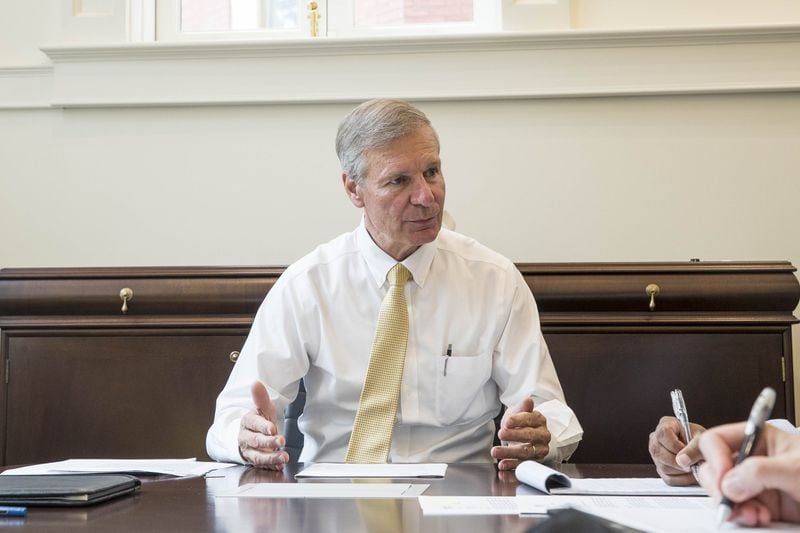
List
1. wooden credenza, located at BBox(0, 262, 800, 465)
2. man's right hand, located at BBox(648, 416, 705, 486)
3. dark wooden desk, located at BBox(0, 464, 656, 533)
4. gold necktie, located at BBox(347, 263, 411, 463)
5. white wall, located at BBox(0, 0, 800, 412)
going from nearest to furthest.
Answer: dark wooden desk, located at BBox(0, 464, 656, 533) → man's right hand, located at BBox(648, 416, 705, 486) → gold necktie, located at BBox(347, 263, 411, 463) → wooden credenza, located at BBox(0, 262, 800, 465) → white wall, located at BBox(0, 0, 800, 412)

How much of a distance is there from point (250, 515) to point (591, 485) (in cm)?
52

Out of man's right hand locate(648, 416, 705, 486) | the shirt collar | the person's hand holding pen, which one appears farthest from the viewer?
the shirt collar

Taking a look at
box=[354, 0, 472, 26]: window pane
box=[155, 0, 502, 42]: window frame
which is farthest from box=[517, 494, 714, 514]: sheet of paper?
box=[354, 0, 472, 26]: window pane

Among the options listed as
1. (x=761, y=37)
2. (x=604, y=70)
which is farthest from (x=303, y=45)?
(x=761, y=37)

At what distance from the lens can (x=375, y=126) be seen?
227 centimetres

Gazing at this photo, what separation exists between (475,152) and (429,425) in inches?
52.8

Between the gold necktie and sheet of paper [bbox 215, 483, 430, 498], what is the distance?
547mm

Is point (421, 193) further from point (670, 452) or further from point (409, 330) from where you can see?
point (670, 452)

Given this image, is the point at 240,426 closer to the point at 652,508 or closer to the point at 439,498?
the point at 439,498

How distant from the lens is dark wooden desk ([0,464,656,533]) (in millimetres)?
1092

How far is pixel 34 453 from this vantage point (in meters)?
2.69

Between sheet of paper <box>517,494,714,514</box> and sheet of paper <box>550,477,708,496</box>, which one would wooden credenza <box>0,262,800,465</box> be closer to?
sheet of paper <box>550,477,708,496</box>

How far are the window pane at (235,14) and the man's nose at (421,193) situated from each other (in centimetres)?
157

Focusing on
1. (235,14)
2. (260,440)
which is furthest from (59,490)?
(235,14)
